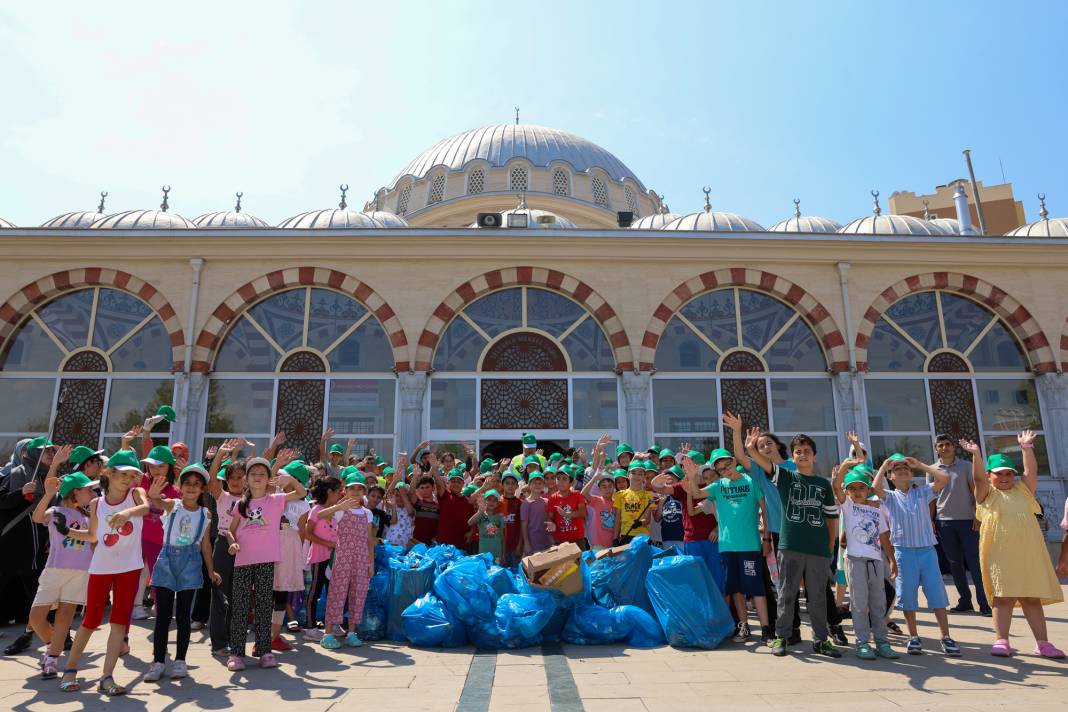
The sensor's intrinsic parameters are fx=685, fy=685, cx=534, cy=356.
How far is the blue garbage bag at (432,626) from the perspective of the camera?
4.92m

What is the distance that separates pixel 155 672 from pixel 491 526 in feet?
10.1

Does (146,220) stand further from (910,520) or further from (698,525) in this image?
(910,520)

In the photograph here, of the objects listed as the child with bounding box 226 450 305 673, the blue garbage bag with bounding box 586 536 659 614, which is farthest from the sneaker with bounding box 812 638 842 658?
the child with bounding box 226 450 305 673

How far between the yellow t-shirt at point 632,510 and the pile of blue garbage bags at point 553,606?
684 millimetres

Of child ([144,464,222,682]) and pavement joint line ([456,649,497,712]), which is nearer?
pavement joint line ([456,649,497,712])

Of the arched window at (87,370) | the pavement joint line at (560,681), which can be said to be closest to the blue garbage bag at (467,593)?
the pavement joint line at (560,681)

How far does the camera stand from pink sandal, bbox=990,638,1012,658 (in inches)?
176

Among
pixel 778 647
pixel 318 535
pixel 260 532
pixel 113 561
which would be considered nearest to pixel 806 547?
pixel 778 647

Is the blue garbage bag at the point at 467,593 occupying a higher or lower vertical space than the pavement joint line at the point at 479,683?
higher

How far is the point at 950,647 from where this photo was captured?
4.58 meters

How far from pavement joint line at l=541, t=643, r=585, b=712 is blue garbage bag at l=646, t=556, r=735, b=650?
0.80m

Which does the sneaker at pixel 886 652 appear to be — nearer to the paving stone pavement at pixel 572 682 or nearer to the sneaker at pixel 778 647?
the paving stone pavement at pixel 572 682

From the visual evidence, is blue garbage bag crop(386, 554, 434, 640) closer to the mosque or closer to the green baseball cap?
the green baseball cap

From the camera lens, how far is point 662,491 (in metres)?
6.16
